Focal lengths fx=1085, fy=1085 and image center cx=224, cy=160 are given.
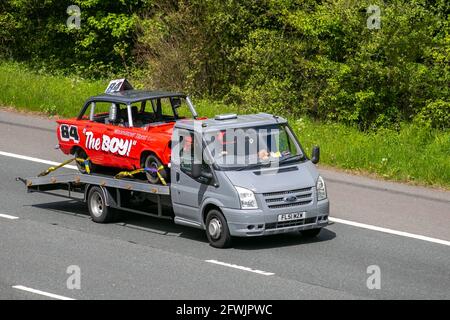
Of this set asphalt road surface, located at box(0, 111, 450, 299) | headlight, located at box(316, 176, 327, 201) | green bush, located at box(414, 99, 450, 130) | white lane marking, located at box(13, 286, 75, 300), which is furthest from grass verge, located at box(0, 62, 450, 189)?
white lane marking, located at box(13, 286, 75, 300)

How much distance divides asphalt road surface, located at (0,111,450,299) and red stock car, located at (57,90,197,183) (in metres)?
1.06

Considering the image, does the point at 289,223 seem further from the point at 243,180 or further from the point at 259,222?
the point at 243,180

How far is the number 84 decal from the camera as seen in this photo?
65.2 feet

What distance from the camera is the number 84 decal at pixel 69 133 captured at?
19859mm

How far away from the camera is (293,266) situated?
1576cm

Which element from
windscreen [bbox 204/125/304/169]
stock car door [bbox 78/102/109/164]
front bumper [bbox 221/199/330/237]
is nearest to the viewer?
front bumper [bbox 221/199/330/237]

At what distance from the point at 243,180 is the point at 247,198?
1.06ft

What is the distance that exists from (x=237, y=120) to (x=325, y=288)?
160 inches

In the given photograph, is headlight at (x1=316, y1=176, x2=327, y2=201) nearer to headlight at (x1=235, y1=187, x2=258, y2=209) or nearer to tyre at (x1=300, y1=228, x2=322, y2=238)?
tyre at (x1=300, y1=228, x2=322, y2=238)

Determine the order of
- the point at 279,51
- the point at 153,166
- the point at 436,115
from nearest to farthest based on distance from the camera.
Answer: the point at 153,166 < the point at 436,115 < the point at 279,51

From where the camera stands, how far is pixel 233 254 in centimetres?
1644

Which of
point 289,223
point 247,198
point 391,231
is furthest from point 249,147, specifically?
point 391,231

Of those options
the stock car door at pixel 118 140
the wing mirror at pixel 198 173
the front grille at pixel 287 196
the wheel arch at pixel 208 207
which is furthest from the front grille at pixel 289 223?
the stock car door at pixel 118 140
